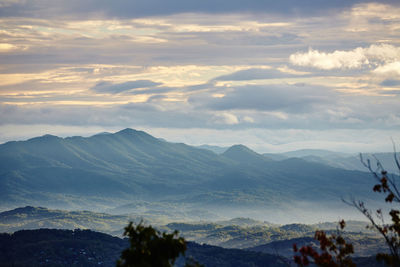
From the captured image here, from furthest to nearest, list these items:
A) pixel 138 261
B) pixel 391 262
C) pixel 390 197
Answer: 1. pixel 138 261
2. pixel 390 197
3. pixel 391 262

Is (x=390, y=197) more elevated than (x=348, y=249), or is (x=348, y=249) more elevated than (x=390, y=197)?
(x=390, y=197)

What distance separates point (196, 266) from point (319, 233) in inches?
445

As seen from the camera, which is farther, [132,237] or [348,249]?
[132,237]

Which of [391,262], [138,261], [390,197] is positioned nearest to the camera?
[391,262]

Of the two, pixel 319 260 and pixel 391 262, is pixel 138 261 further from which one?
pixel 391 262

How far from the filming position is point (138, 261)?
57.7 metres

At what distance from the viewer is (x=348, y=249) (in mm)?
51375

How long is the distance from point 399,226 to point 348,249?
5.18m

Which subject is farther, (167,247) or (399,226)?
(167,247)

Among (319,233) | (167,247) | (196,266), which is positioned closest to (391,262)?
(319,233)

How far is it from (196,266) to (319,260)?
10.9 meters

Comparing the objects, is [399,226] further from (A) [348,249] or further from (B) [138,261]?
(B) [138,261]

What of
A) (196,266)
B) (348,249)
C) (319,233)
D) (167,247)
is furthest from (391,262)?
(167,247)

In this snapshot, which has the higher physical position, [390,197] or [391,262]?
[390,197]
